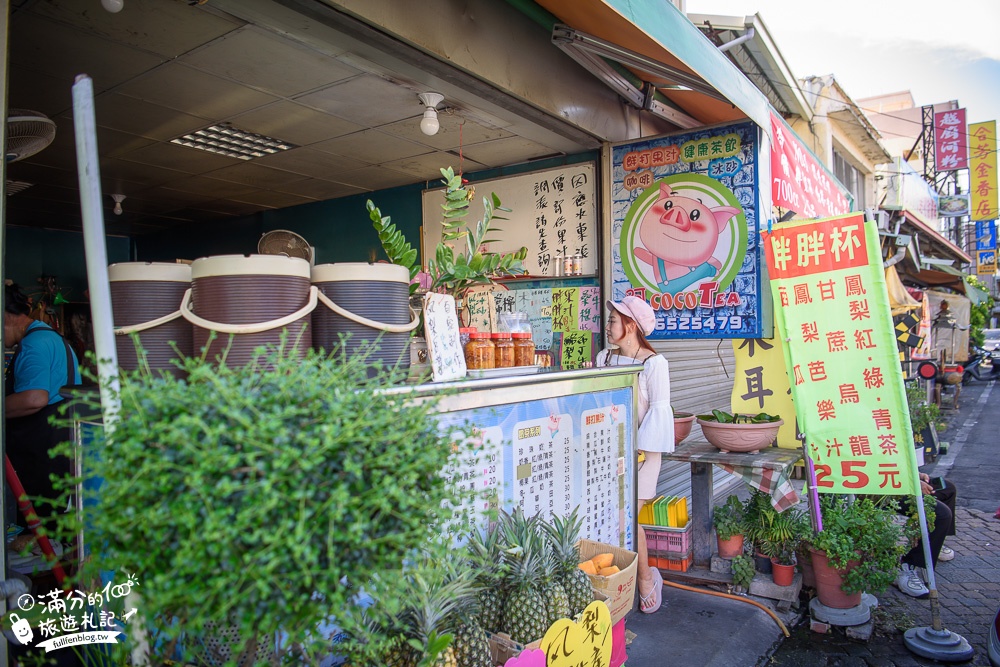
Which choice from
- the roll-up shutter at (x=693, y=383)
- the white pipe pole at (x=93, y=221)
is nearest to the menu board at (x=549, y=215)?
the roll-up shutter at (x=693, y=383)

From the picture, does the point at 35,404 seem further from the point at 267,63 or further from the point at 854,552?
the point at 854,552

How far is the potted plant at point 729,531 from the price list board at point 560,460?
123 cm

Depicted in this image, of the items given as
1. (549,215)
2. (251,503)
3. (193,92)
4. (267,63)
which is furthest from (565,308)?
(251,503)

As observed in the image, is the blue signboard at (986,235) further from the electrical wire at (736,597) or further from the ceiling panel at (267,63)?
the ceiling panel at (267,63)

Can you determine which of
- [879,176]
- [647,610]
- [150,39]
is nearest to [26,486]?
[150,39]

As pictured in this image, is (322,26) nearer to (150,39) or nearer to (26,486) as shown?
(150,39)

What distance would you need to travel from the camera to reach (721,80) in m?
4.36

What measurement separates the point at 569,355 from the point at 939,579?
3.57 metres

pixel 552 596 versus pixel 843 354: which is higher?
pixel 843 354

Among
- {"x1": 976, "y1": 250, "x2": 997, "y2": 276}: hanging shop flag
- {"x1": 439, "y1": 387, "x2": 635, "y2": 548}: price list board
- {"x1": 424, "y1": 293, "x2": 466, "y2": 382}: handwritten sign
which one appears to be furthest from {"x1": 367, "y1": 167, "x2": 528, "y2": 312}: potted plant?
{"x1": 976, "y1": 250, "x2": 997, "y2": 276}: hanging shop flag

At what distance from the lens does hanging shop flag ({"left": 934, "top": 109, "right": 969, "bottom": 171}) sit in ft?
56.9

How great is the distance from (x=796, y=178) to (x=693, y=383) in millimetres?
2258

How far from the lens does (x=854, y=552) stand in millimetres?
4141

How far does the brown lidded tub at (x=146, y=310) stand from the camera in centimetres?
212
